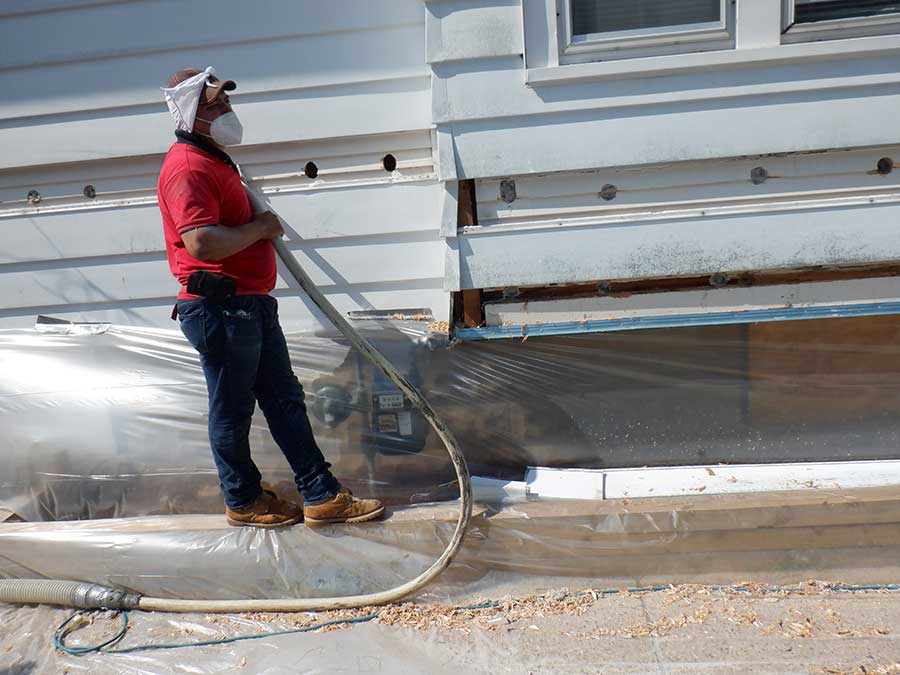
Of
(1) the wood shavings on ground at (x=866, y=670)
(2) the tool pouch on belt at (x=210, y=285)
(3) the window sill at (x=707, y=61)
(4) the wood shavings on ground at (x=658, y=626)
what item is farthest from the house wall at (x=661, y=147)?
(1) the wood shavings on ground at (x=866, y=670)

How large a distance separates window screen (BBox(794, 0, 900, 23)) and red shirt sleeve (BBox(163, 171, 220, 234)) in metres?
2.13

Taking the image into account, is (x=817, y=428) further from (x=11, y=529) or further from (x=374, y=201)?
(x=11, y=529)

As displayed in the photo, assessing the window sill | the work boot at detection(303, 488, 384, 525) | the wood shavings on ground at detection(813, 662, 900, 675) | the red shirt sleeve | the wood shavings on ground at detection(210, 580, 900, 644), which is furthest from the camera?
the work boot at detection(303, 488, 384, 525)

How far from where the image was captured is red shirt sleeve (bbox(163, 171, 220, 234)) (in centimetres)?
230

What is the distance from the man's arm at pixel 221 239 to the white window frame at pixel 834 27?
76.8 inches

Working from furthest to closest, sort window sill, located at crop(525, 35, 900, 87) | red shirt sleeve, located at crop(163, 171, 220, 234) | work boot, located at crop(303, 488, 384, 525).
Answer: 1. work boot, located at crop(303, 488, 384, 525)
2. window sill, located at crop(525, 35, 900, 87)
3. red shirt sleeve, located at crop(163, 171, 220, 234)

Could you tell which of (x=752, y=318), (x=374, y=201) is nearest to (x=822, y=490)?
(x=752, y=318)

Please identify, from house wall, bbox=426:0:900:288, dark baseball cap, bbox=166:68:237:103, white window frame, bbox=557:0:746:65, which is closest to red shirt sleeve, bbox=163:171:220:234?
dark baseball cap, bbox=166:68:237:103

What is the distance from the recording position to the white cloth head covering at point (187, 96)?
2338mm

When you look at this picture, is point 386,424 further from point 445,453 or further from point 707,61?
point 707,61

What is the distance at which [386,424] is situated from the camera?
293cm

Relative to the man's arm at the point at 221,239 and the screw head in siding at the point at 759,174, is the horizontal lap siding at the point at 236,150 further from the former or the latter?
the screw head in siding at the point at 759,174

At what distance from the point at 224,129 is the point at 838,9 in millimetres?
2178

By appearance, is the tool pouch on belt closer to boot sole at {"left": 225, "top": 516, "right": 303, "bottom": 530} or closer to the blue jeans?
the blue jeans
